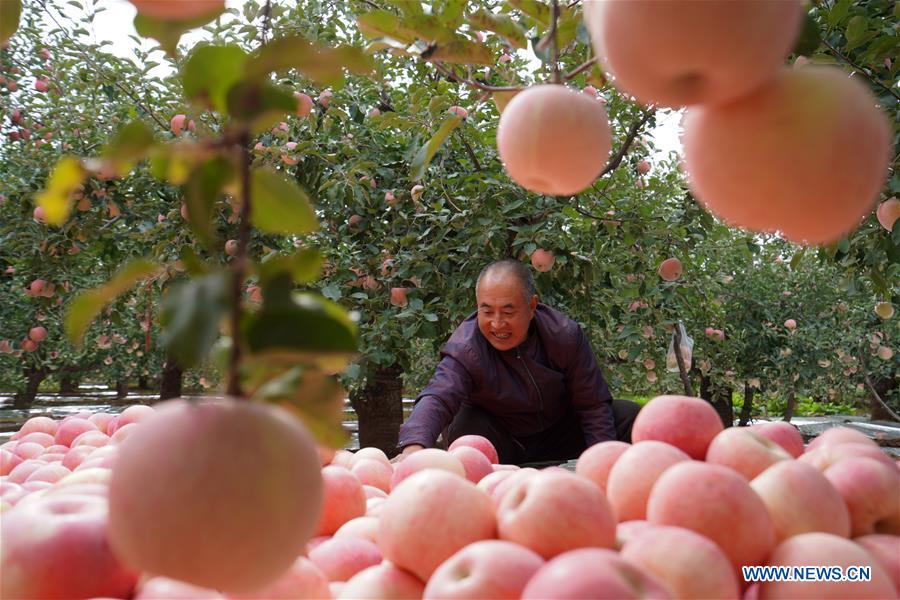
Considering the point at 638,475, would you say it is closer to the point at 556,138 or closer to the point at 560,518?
the point at 560,518

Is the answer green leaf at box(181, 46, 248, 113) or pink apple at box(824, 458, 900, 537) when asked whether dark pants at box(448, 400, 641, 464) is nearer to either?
pink apple at box(824, 458, 900, 537)

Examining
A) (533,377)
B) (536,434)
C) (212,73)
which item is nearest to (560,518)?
(212,73)

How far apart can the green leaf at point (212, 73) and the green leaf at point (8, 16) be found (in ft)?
1.06

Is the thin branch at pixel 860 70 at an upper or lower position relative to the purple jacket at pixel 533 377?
upper

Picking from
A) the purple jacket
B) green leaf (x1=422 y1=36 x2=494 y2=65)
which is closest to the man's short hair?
the purple jacket

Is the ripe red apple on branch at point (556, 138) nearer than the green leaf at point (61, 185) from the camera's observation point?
No

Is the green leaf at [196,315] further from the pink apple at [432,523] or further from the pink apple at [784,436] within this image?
the pink apple at [784,436]

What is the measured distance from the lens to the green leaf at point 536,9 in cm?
78

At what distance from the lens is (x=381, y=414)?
4.31 metres

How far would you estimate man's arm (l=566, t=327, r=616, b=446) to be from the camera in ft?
8.72

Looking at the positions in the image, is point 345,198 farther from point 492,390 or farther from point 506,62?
point 492,390

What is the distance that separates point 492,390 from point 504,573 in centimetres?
214

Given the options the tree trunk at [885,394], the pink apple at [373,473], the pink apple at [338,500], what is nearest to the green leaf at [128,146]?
the pink apple at [338,500]

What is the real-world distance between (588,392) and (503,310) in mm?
484
